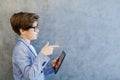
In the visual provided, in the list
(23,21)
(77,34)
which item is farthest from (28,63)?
(77,34)

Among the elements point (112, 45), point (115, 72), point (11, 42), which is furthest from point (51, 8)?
point (115, 72)

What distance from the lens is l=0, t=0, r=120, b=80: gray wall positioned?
183cm

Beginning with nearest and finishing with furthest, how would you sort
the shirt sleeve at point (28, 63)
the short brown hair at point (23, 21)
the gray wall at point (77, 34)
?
the shirt sleeve at point (28, 63), the short brown hair at point (23, 21), the gray wall at point (77, 34)

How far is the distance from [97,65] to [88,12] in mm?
417

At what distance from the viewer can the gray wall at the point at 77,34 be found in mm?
1826

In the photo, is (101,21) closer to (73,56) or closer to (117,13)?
(117,13)

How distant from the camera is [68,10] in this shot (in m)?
1.83

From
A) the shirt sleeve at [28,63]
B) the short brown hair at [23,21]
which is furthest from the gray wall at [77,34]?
the shirt sleeve at [28,63]

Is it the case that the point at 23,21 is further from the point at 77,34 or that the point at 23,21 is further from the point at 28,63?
the point at 77,34

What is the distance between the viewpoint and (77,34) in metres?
1.88

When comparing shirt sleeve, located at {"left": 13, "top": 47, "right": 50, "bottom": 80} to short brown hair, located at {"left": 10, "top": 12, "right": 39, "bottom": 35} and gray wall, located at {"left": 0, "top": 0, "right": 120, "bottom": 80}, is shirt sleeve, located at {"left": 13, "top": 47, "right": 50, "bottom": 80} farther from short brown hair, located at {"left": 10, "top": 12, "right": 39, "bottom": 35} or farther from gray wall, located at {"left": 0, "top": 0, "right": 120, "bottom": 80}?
gray wall, located at {"left": 0, "top": 0, "right": 120, "bottom": 80}

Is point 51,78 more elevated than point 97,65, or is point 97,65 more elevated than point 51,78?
point 97,65

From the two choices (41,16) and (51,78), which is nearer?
(41,16)

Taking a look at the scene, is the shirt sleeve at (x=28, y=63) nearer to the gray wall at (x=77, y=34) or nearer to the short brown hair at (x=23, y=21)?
the short brown hair at (x=23, y=21)
